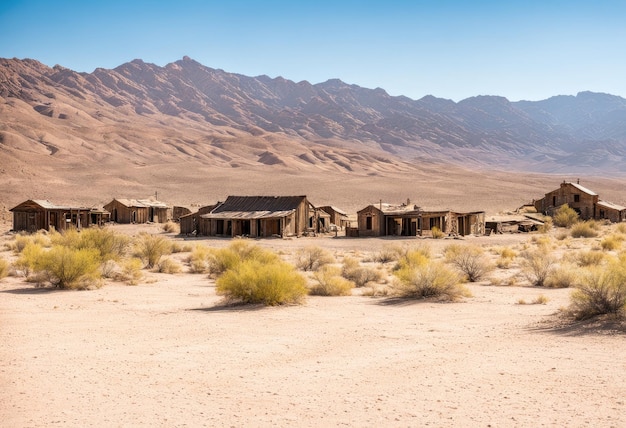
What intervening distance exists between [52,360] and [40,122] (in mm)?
138408

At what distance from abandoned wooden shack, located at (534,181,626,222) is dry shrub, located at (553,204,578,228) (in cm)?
230

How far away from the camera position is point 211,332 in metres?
10.8

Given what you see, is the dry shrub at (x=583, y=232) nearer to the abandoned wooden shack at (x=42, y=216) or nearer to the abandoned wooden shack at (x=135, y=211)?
the abandoned wooden shack at (x=42, y=216)

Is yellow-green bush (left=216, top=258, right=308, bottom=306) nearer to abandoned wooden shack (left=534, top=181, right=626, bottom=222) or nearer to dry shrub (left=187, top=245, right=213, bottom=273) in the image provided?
dry shrub (left=187, top=245, right=213, bottom=273)

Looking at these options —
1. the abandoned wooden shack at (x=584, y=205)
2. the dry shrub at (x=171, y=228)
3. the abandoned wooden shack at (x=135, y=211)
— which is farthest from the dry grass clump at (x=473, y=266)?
the abandoned wooden shack at (x=135, y=211)

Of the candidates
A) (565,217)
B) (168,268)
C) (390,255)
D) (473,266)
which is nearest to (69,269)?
(168,268)

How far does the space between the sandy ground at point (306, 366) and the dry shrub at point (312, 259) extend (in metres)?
8.30

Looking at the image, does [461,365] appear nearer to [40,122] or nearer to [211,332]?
[211,332]

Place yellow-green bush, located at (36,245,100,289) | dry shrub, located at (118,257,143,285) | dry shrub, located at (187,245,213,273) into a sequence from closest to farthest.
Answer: yellow-green bush, located at (36,245,100,289) < dry shrub, located at (118,257,143,285) < dry shrub, located at (187,245,213,273)

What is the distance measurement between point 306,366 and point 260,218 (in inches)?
1315

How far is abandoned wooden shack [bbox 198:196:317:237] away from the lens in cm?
4206

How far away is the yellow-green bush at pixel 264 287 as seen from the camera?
1345 cm

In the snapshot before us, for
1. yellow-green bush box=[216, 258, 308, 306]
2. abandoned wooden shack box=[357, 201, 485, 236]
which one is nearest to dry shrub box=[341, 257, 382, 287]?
yellow-green bush box=[216, 258, 308, 306]

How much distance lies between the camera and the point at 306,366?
27.9 ft
